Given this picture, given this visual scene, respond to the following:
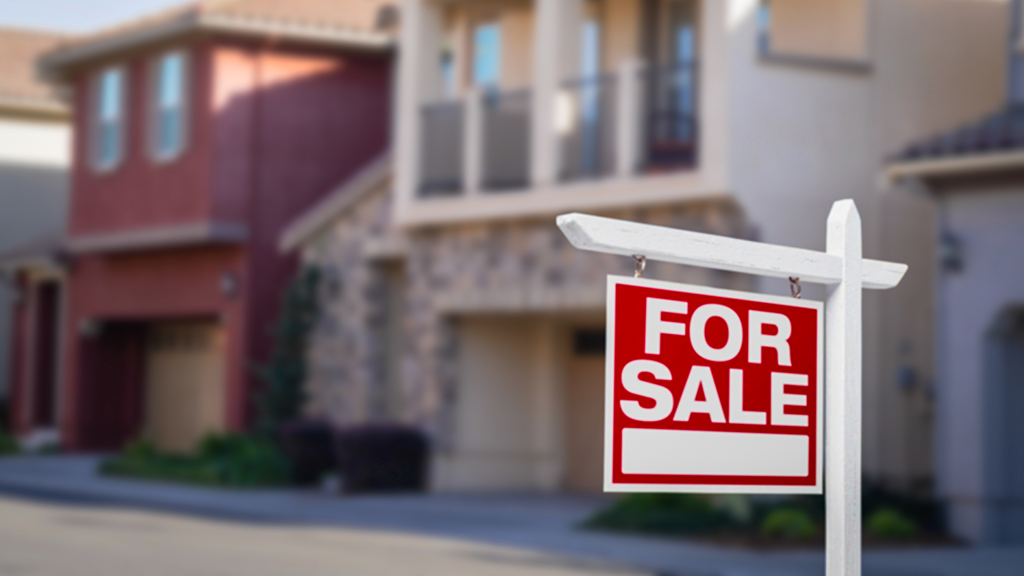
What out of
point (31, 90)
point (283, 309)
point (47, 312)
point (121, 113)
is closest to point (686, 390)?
point (283, 309)

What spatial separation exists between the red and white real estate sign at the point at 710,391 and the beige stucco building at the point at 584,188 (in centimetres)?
1100

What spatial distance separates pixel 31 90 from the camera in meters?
30.8

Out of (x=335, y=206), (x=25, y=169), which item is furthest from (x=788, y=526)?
(x=25, y=169)

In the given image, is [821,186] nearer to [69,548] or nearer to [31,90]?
[69,548]

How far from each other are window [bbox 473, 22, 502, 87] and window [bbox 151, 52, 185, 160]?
516 centimetres

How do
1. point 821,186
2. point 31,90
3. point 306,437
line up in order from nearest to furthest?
point 821,186
point 306,437
point 31,90

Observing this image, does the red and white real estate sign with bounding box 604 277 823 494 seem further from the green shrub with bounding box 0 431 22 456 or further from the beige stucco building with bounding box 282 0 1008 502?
the green shrub with bounding box 0 431 22 456

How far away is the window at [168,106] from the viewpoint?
23062 millimetres

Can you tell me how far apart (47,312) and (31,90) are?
17.7 feet

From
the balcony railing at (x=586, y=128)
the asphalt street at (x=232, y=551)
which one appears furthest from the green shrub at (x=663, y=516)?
the balcony railing at (x=586, y=128)

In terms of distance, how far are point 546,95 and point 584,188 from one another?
4.20 feet

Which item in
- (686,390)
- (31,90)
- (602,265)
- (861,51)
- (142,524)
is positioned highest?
(31,90)

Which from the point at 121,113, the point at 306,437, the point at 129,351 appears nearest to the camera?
the point at 306,437

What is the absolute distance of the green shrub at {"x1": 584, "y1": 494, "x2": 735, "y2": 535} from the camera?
14242mm
